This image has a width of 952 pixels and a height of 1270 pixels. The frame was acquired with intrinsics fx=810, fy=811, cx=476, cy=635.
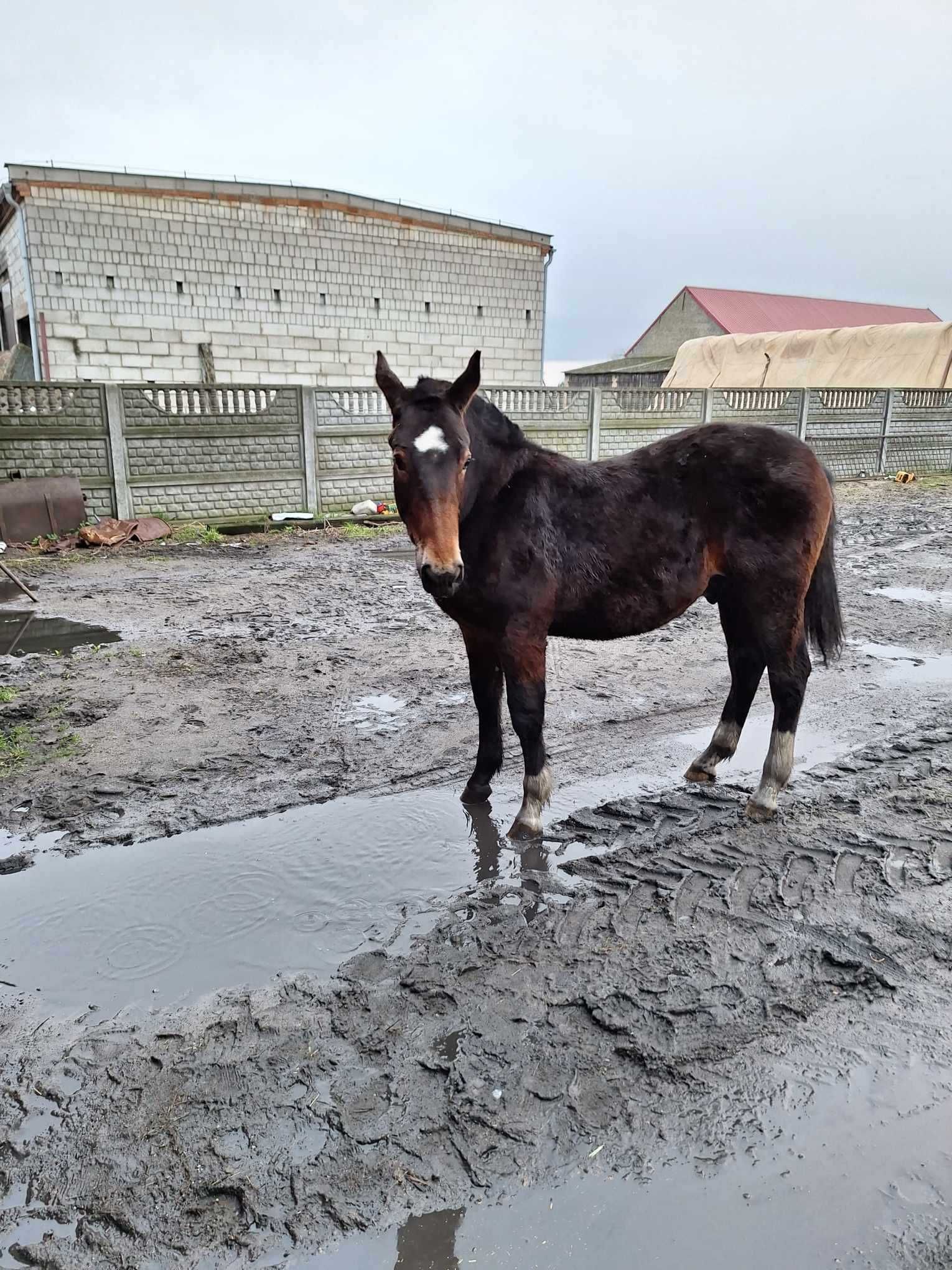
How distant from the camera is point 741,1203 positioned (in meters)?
1.86

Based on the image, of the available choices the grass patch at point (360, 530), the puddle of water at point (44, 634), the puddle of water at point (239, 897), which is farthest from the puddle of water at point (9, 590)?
the puddle of water at point (239, 897)

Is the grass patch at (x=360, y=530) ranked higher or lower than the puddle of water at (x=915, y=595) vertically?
lower

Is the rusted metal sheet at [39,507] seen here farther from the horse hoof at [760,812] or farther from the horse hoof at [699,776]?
the horse hoof at [760,812]

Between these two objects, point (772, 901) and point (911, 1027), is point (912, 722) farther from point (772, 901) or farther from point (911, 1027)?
point (911, 1027)

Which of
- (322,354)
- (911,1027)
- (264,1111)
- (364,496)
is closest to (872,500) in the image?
(364,496)

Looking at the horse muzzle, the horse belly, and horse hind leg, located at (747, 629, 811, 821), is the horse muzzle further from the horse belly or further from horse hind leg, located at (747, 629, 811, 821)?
horse hind leg, located at (747, 629, 811, 821)

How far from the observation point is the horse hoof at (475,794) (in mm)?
3840

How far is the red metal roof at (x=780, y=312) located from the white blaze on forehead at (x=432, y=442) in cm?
3662

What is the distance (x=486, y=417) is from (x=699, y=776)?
207 cm

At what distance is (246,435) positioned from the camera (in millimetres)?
11953

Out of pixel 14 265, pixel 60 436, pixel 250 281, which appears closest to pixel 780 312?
pixel 250 281

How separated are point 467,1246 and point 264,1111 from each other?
627 millimetres

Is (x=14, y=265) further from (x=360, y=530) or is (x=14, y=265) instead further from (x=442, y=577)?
(x=442, y=577)

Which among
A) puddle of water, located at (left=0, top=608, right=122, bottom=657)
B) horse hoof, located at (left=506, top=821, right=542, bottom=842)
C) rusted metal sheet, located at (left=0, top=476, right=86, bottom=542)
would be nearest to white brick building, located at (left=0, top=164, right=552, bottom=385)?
rusted metal sheet, located at (left=0, top=476, right=86, bottom=542)
